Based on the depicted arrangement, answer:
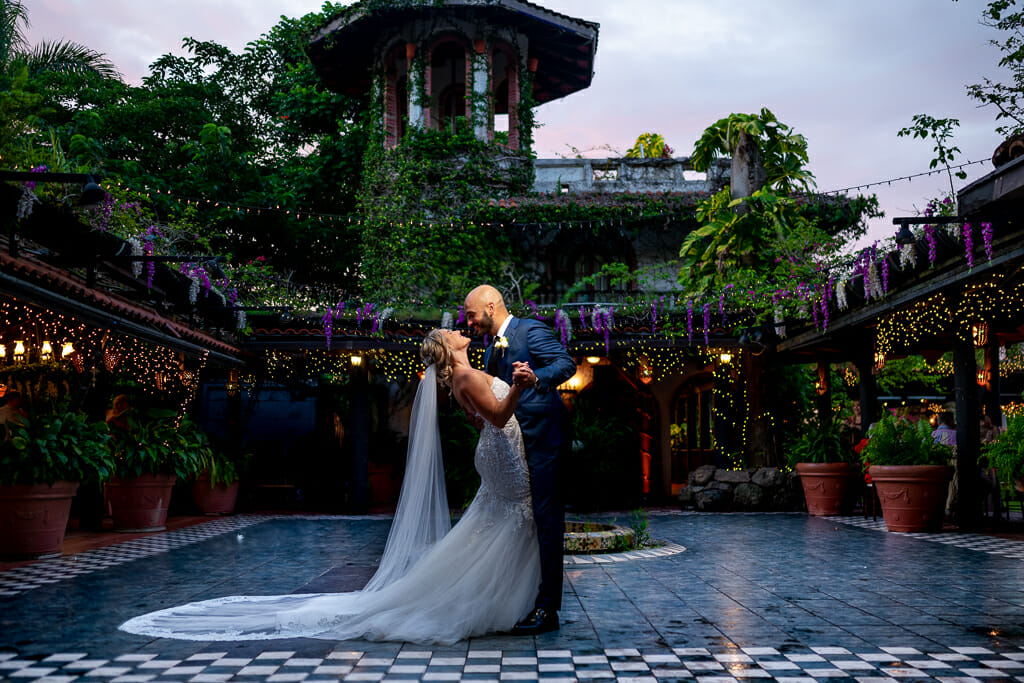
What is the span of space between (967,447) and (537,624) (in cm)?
847

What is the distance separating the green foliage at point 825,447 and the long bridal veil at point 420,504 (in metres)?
9.86

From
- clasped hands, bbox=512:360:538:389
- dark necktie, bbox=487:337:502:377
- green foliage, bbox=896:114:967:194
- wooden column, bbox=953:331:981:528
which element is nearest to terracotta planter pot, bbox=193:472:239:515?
dark necktie, bbox=487:337:502:377

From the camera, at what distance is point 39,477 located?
8.33 metres

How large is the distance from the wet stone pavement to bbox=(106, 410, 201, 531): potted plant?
5.07 ft

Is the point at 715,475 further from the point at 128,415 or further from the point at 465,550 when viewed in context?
the point at 465,550

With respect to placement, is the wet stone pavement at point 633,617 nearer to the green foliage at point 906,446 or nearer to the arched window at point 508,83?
the green foliage at point 906,446

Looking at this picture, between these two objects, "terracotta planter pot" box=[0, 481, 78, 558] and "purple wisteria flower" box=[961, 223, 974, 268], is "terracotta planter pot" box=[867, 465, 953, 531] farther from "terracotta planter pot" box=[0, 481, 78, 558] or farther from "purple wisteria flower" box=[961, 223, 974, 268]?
"terracotta planter pot" box=[0, 481, 78, 558]

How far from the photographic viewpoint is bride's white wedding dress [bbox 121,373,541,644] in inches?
184

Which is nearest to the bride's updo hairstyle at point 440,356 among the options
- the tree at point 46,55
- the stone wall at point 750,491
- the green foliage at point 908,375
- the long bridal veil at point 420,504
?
the long bridal veil at point 420,504

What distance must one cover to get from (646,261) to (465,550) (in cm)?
1503

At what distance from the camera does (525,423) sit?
502 cm

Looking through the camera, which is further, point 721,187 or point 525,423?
point 721,187

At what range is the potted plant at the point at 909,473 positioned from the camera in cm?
1068

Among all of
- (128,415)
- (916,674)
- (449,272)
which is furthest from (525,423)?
(449,272)
